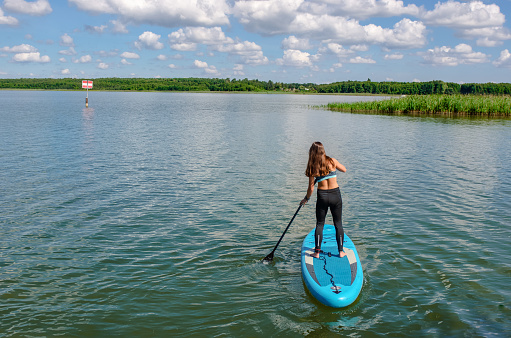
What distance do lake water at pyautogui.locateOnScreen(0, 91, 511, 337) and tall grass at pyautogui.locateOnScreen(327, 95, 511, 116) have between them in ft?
100

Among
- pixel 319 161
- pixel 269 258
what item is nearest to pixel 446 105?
pixel 269 258

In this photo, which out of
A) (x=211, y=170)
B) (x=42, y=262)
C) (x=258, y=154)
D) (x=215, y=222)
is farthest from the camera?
(x=258, y=154)

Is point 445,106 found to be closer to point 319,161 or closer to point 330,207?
point 330,207

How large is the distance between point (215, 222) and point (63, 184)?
7.22m

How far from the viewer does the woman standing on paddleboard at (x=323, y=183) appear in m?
7.84

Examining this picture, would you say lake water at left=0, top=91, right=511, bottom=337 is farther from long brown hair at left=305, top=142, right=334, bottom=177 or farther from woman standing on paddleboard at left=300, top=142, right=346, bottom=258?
long brown hair at left=305, top=142, right=334, bottom=177

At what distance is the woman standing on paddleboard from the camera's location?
784 cm

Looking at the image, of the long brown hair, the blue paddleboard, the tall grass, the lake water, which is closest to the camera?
the lake water

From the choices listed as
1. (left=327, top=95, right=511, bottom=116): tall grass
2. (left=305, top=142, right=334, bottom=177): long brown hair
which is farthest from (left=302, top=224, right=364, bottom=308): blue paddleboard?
(left=327, top=95, right=511, bottom=116): tall grass

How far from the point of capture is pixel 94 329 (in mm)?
6410

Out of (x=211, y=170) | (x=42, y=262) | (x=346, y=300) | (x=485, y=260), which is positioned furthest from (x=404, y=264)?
(x=211, y=170)

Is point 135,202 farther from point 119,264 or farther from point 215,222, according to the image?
point 119,264

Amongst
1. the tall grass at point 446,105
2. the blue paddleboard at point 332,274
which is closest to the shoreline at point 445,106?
the tall grass at point 446,105

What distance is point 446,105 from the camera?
51.0 metres
